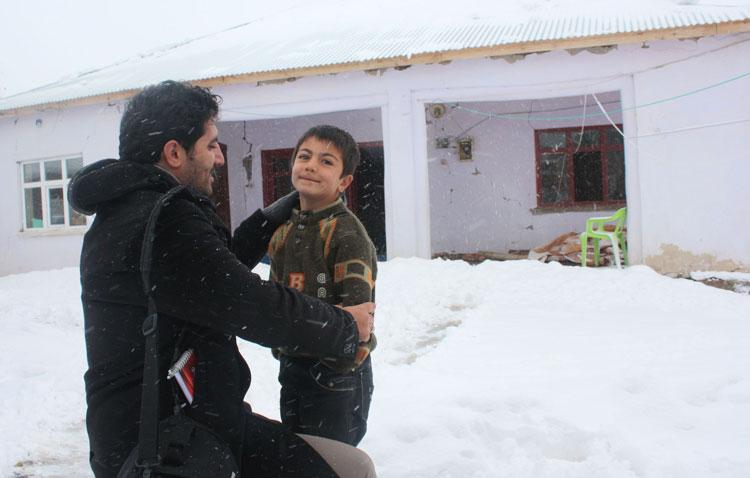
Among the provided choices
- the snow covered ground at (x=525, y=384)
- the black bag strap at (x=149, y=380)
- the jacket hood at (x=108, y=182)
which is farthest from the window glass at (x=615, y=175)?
the black bag strap at (x=149, y=380)

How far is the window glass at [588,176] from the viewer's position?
12.0m

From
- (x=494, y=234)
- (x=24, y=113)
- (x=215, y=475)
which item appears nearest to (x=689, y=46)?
(x=494, y=234)

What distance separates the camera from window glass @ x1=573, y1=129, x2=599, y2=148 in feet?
39.5

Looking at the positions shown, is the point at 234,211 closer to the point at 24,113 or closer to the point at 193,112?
the point at 24,113

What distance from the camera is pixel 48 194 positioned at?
12422 millimetres

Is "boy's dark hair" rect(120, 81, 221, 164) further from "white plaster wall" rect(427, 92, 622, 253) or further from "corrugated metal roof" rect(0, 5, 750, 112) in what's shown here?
"white plaster wall" rect(427, 92, 622, 253)

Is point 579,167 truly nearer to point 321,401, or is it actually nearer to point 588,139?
point 588,139

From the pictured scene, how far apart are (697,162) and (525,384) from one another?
593 cm

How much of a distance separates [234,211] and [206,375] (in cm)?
1269

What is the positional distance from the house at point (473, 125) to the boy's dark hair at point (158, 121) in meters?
7.49

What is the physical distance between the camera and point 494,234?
12375 mm

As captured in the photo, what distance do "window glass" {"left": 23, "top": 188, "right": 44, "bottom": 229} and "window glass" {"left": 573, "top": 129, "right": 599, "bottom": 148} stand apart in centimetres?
1110

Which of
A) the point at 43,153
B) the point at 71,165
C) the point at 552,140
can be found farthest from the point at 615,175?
the point at 43,153

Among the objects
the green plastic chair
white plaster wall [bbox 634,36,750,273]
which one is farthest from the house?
the green plastic chair
